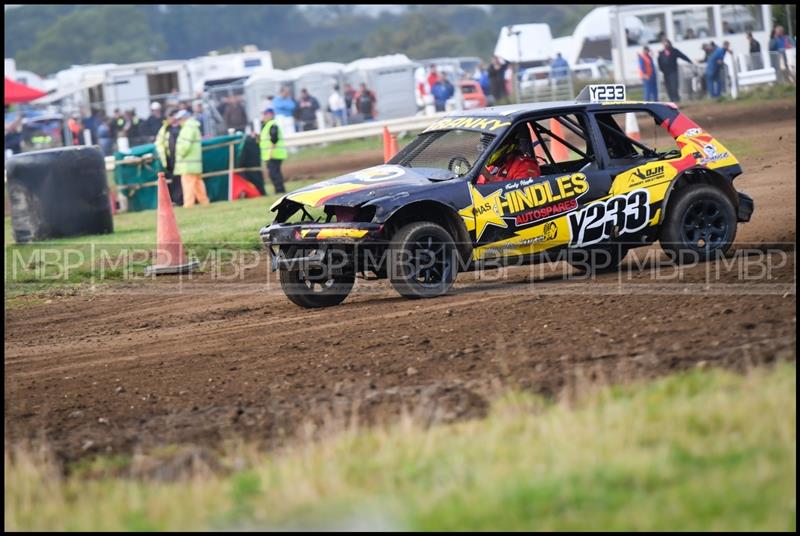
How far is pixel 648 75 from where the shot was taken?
30.3m

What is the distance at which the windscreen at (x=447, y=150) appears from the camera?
389 inches

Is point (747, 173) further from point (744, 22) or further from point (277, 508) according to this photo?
point (744, 22)

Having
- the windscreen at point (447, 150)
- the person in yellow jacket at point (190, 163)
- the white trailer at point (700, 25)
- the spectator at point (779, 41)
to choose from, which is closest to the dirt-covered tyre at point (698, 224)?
the windscreen at point (447, 150)

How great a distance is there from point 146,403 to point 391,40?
97.8m

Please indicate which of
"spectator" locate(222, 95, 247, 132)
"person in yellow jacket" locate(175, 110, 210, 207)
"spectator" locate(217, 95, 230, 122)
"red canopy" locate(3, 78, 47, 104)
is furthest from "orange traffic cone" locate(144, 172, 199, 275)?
"spectator" locate(217, 95, 230, 122)

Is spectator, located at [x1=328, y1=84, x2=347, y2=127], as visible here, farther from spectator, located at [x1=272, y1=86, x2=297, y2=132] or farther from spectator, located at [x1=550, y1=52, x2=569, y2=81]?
spectator, located at [x1=550, y1=52, x2=569, y2=81]

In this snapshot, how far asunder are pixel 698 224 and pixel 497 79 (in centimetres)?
2727

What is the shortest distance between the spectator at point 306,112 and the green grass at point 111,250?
17.2 meters

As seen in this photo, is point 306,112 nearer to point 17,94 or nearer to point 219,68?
point 17,94

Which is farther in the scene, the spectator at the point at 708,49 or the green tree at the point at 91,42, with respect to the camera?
the green tree at the point at 91,42

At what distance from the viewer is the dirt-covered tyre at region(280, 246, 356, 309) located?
9938mm

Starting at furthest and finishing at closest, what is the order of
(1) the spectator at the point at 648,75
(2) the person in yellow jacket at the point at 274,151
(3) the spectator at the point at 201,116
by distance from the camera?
(3) the spectator at the point at 201,116
(1) the spectator at the point at 648,75
(2) the person in yellow jacket at the point at 274,151

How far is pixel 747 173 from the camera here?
55.1ft

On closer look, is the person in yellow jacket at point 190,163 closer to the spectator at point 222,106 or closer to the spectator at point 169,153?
the spectator at point 169,153
